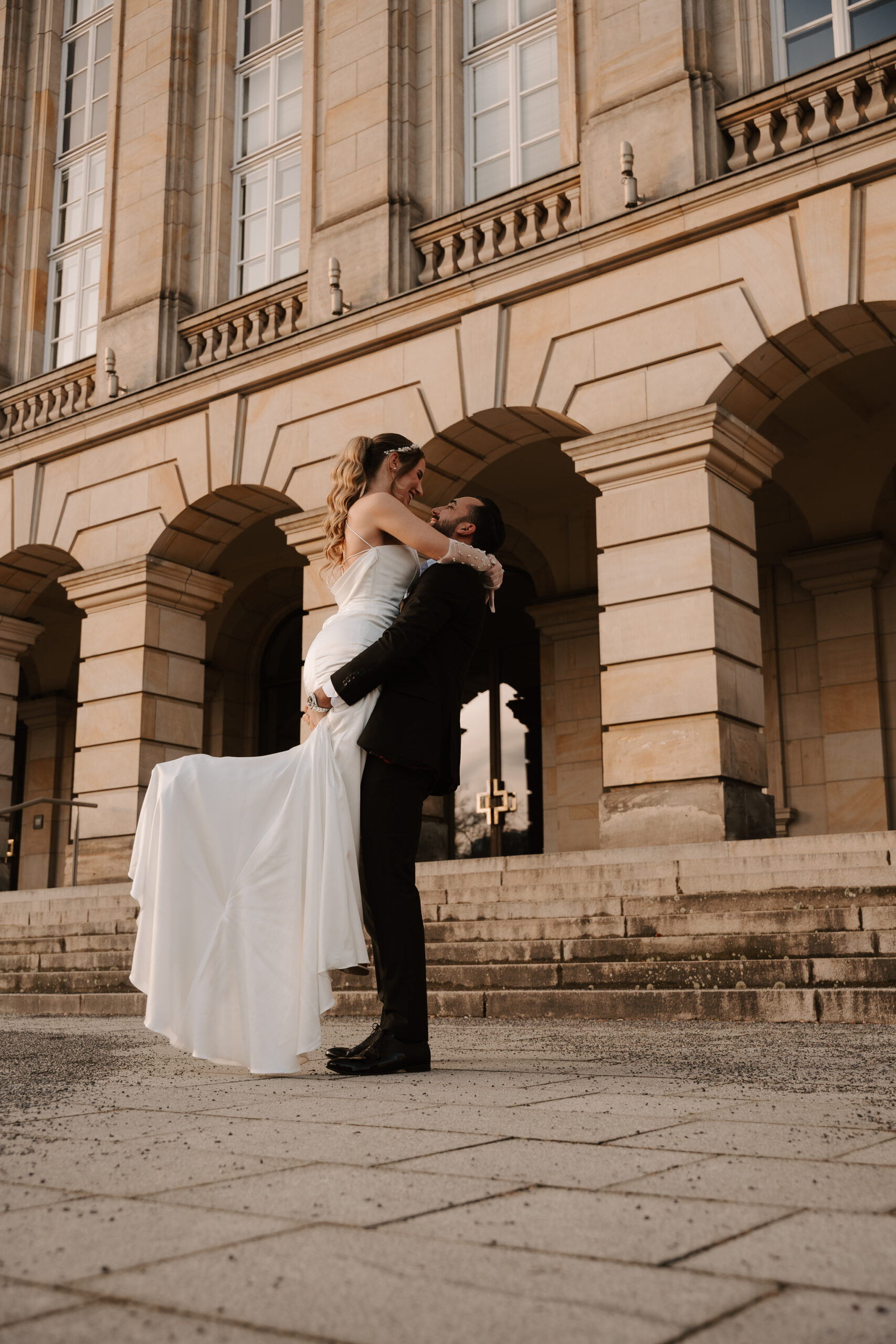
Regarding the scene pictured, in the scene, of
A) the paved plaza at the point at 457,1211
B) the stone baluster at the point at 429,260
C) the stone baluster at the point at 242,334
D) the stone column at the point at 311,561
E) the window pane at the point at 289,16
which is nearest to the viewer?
the paved plaza at the point at 457,1211

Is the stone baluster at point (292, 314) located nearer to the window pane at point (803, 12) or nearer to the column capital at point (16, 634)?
the window pane at point (803, 12)

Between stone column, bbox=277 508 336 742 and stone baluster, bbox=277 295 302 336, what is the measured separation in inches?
89.4

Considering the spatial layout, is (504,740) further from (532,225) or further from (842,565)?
(532,225)

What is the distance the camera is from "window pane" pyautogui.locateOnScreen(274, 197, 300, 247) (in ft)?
47.3

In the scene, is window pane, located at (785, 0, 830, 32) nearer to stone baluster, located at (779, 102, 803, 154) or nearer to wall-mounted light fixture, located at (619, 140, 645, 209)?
stone baluster, located at (779, 102, 803, 154)

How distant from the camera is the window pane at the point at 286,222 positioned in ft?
47.3

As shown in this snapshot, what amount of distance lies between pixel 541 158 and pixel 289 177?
3.65 metres

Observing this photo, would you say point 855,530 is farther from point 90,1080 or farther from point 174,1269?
point 174,1269

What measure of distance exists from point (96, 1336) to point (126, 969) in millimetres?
7463

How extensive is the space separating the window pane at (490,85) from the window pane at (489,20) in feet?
0.92

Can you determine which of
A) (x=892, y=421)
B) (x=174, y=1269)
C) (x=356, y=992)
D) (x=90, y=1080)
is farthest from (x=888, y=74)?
(x=174, y=1269)

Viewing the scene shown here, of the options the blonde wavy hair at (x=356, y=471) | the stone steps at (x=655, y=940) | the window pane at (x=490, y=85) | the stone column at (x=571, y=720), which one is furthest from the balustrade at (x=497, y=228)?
the blonde wavy hair at (x=356, y=471)

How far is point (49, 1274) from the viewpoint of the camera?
60.3 inches

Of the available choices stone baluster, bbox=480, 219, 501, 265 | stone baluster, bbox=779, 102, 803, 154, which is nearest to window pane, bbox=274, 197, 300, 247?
stone baluster, bbox=480, 219, 501, 265
